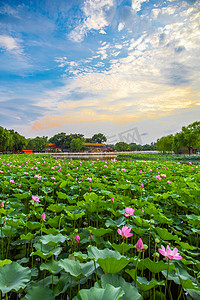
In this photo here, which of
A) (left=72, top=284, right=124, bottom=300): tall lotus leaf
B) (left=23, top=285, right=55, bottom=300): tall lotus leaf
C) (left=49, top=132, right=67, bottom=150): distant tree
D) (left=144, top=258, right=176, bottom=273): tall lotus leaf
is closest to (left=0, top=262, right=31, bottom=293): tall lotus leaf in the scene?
(left=23, top=285, right=55, bottom=300): tall lotus leaf

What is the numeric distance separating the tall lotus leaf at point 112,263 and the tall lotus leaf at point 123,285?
3 centimetres

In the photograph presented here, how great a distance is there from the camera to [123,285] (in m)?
0.83

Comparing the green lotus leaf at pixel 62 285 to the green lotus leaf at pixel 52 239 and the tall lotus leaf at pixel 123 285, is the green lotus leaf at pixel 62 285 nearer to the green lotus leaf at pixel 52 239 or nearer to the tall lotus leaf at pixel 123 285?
the green lotus leaf at pixel 52 239

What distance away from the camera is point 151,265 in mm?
1007

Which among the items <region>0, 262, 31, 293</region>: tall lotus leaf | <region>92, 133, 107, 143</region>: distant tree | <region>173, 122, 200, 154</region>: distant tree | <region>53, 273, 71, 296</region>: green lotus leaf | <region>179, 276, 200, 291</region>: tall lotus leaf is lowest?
<region>53, 273, 71, 296</region>: green lotus leaf

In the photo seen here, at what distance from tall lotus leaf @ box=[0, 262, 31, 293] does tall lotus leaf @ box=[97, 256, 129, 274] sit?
0.37 meters

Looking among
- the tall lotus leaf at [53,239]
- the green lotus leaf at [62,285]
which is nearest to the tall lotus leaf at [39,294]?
the green lotus leaf at [62,285]

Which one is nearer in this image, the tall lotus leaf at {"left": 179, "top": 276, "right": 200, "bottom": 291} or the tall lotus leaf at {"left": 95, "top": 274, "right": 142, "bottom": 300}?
the tall lotus leaf at {"left": 95, "top": 274, "right": 142, "bottom": 300}

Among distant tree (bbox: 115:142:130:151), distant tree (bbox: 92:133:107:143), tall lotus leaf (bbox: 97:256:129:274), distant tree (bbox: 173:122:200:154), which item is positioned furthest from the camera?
distant tree (bbox: 92:133:107:143)

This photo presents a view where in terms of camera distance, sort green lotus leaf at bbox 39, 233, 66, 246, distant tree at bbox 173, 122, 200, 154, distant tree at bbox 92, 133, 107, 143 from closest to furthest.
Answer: green lotus leaf at bbox 39, 233, 66, 246, distant tree at bbox 173, 122, 200, 154, distant tree at bbox 92, 133, 107, 143

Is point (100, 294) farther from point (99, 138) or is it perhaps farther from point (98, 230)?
point (99, 138)

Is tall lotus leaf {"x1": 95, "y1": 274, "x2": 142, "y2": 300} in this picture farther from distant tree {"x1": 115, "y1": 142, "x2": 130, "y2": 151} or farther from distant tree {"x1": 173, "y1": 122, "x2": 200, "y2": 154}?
distant tree {"x1": 115, "y1": 142, "x2": 130, "y2": 151}

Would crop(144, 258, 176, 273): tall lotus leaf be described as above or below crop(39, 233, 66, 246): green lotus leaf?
below

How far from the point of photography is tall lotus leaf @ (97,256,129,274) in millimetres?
830
